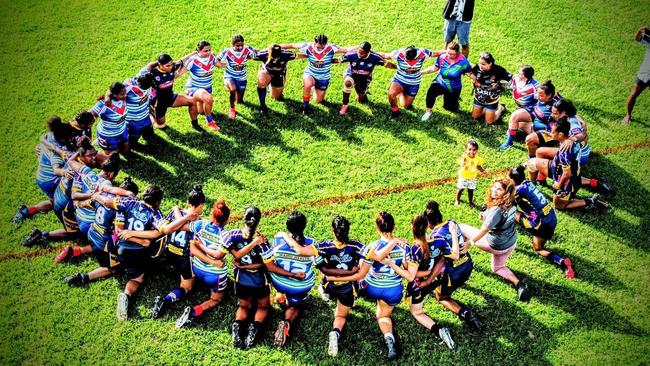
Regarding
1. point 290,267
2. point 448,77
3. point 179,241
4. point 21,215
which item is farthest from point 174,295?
point 448,77

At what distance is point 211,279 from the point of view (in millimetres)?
7652

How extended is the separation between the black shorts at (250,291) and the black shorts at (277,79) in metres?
5.23

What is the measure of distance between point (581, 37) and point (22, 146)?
13.3 m

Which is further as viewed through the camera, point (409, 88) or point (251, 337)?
point (409, 88)

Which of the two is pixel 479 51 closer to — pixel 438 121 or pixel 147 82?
pixel 438 121

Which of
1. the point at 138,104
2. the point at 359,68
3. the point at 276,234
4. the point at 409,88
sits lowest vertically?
the point at 276,234

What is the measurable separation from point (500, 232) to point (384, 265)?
2085 mm

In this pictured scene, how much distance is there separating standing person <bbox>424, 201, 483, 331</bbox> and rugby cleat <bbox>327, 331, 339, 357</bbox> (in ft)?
5.34

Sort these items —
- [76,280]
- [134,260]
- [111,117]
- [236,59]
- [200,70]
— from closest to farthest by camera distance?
[134,260], [76,280], [111,117], [200,70], [236,59]

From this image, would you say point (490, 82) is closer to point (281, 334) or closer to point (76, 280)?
point (281, 334)

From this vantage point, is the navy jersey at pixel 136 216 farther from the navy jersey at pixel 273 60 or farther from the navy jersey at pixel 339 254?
the navy jersey at pixel 273 60

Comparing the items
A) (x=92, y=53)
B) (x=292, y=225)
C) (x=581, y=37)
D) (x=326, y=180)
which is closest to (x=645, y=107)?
(x=581, y=37)

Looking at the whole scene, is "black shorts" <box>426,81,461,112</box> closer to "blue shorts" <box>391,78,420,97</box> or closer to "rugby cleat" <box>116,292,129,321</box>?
"blue shorts" <box>391,78,420,97</box>

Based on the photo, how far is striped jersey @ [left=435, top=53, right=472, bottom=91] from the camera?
11.2 m
